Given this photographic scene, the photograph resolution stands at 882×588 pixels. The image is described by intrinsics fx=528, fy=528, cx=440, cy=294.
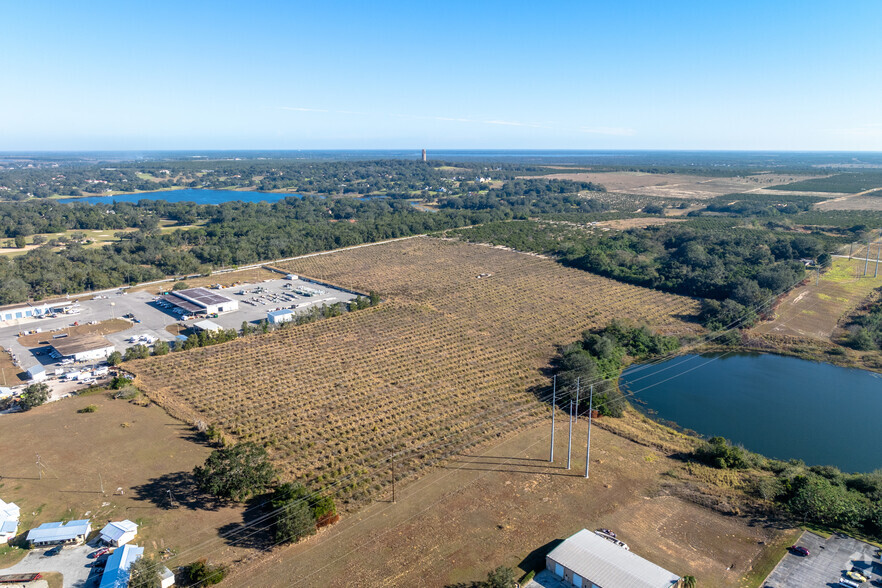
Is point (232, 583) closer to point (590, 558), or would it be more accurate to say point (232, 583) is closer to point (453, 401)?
point (590, 558)

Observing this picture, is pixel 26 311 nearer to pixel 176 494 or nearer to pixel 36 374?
pixel 36 374

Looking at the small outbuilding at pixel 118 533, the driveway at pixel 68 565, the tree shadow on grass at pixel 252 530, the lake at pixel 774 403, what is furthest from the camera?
the lake at pixel 774 403

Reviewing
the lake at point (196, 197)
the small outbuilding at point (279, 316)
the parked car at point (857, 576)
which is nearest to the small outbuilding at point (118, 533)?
the parked car at point (857, 576)

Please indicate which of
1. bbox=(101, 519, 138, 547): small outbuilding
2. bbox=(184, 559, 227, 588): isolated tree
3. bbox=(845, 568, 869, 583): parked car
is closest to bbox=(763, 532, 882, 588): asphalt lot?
bbox=(845, 568, 869, 583): parked car

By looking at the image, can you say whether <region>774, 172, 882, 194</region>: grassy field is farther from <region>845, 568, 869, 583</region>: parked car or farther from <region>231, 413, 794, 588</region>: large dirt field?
<region>845, 568, 869, 583</region>: parked car

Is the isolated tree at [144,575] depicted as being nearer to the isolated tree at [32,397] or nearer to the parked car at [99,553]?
the parked car at [99,553]

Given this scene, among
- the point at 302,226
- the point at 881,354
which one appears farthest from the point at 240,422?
the point at 302,226

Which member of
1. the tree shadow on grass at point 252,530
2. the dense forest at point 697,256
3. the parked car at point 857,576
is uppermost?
the dense forest at point 697,256
